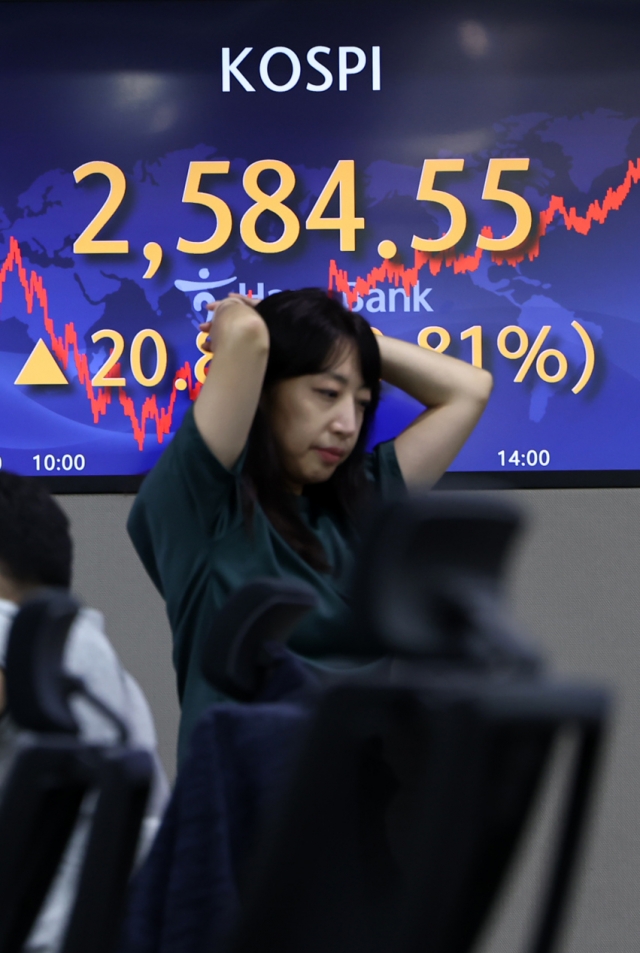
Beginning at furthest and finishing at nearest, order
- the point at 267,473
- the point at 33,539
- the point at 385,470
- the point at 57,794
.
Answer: the point at 385,470, the point at 267,473, the point at 33,539, the point at 57,794

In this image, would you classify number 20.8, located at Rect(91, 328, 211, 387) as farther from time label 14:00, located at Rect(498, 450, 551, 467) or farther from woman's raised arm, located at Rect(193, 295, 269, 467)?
woman's raised arm, located at Rect(193, 295, 269, 467)

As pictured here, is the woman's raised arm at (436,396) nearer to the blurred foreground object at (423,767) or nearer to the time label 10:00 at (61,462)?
the time label 10:00 at (61,462)

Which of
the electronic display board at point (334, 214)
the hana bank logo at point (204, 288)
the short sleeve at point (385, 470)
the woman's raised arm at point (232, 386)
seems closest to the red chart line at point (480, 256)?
the electronic display board at point (334, 214)

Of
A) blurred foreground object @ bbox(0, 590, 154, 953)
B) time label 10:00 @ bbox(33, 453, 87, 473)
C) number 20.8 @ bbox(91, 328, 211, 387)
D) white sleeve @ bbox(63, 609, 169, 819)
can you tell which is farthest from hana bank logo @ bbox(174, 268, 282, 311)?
blurred foreground object @ bbox(0, 590, 154, 953)

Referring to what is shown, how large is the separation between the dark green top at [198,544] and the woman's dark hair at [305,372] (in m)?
0.04

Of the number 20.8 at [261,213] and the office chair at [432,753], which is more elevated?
the number 20.8 at [261,213]

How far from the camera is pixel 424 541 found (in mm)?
436

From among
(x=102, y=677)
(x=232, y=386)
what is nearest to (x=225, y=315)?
(x=232, y=386)

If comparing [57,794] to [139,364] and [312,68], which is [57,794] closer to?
[139,364]

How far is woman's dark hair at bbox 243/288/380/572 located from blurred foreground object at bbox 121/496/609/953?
2.98 ft

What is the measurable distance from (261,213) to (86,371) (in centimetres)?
46

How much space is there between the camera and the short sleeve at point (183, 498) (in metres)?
1.31

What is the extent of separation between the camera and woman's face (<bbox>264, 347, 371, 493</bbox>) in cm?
144

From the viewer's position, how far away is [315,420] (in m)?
1.45
